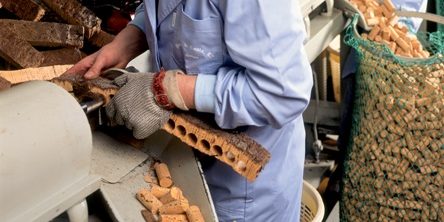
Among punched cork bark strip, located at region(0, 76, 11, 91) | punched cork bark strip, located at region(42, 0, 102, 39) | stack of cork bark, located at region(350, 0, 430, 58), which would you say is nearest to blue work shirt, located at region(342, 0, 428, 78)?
stack of cork bark, located at region(350, 0, 430, 58)

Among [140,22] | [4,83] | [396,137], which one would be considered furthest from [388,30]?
[4,83]

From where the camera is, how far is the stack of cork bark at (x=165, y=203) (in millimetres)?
1313

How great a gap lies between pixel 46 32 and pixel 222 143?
1035 mm

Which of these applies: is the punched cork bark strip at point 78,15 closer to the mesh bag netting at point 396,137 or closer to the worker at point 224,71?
the worker at point 224,71

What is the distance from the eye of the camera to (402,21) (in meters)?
2.86

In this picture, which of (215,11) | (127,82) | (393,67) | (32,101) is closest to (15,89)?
(32,101)

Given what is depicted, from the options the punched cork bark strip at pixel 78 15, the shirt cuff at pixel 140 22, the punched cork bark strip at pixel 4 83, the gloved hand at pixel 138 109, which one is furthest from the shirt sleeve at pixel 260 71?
the punched cork bark strip at pixel 78 15

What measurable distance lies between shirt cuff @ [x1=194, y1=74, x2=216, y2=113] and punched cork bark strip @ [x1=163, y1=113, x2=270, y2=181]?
36 millimetres

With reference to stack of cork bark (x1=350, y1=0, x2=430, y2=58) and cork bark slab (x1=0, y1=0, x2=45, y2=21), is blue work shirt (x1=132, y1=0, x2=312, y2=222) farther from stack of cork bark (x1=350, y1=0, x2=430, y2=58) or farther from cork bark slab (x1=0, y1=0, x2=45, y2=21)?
stack of cork bark (x1=350, y1=0, x2=430, y2=58)

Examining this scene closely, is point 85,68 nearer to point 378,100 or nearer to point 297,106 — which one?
point 297,106

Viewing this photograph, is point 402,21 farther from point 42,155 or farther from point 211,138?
point 42,155

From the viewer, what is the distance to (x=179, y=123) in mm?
1374

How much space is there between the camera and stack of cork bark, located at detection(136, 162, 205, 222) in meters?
1.31

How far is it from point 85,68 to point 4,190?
83cm
